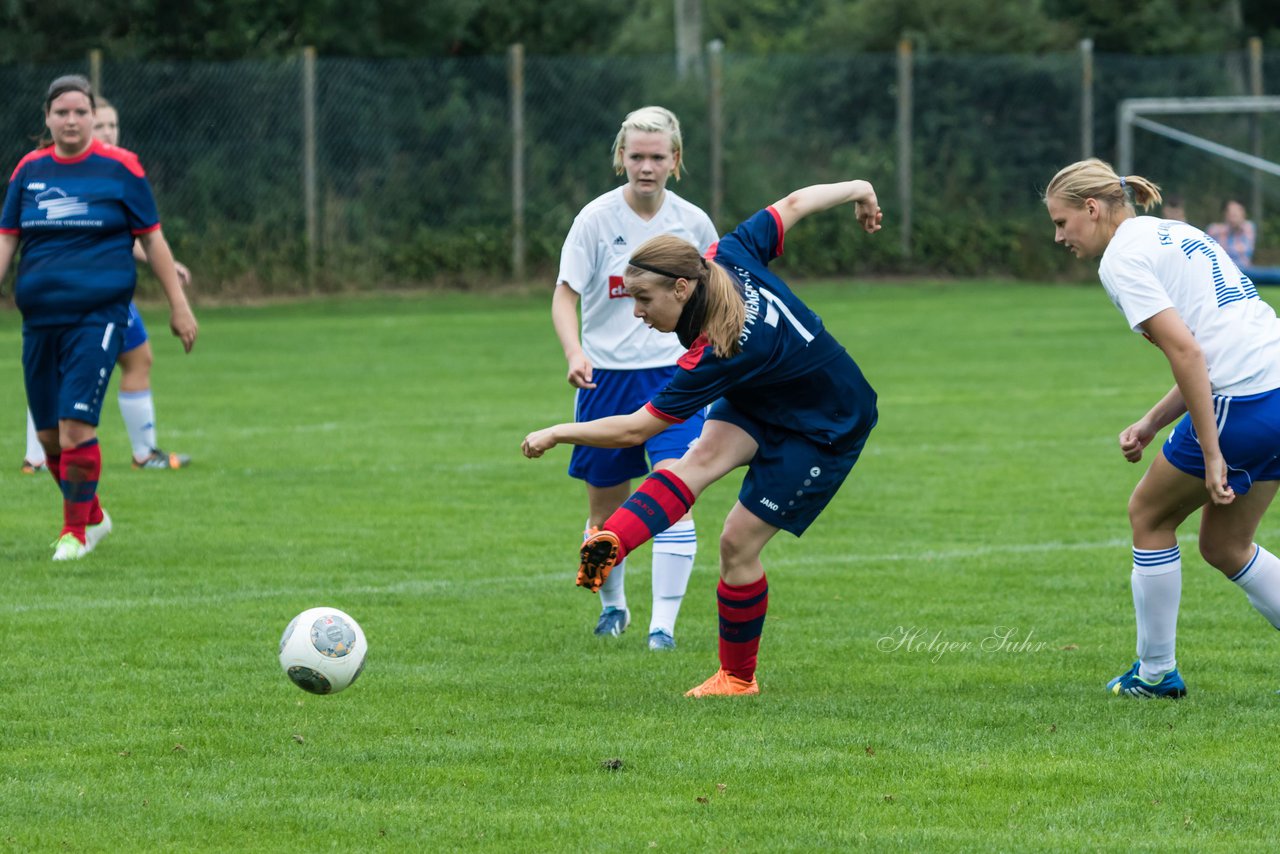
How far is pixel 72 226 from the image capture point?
8.80 m

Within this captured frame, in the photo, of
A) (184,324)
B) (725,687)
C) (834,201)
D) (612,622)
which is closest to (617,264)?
(834,201)

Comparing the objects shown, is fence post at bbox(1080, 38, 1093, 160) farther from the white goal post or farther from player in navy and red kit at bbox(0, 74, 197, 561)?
player in navy and red kit at bbox(0, 74, 197, 561)

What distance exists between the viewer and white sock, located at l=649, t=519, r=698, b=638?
7.26 metres

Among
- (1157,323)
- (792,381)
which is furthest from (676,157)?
(1157,323)

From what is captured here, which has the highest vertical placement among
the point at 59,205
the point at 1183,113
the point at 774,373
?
the point at 59,205

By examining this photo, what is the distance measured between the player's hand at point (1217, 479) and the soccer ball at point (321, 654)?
269 cm

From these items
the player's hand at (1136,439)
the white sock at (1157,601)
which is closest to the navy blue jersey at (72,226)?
the player's hand at (1136,439)

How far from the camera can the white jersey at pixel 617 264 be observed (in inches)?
295

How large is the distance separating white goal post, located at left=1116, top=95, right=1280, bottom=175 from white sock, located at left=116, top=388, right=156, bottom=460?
18616 millimetres

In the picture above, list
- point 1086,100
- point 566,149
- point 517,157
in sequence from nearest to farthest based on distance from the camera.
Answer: point 517,157 < point 566,149 < point 1086,100

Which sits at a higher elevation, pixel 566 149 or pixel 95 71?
pixel 95 71

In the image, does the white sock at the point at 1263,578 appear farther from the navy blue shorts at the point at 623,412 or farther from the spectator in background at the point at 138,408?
the spectator in background at the point at 138,408

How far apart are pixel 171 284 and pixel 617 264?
2.57 m

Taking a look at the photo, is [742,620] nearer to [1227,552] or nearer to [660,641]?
[660,641]
